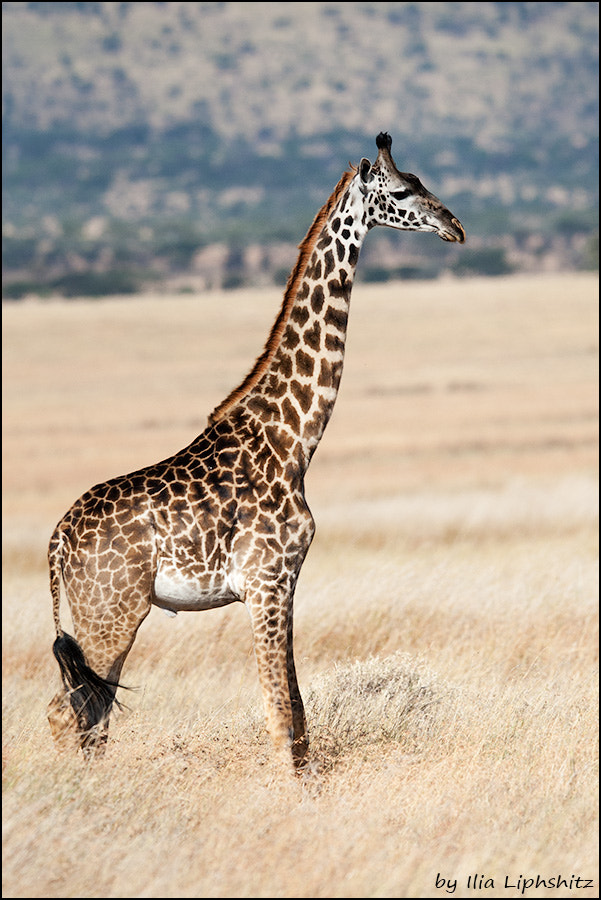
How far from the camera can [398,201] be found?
792cm

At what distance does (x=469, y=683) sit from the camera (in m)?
10.8

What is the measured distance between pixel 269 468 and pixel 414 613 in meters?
6.85

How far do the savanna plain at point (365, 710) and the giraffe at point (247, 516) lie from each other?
1.61 feet

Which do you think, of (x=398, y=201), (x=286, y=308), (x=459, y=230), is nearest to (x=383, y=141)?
(x=398, y=201)

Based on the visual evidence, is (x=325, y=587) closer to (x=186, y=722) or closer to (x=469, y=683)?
(x=469, y=683)

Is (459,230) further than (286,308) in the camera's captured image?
No

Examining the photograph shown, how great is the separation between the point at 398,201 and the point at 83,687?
3412 millimetres

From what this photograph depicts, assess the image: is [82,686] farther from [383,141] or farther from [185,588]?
[383,141]

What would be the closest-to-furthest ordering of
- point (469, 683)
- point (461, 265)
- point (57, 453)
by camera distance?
point (469, 683)
point (57, 453)
point (461, 265)

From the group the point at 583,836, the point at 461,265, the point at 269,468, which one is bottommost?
the point at 583,836

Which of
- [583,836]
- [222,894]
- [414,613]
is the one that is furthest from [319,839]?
[414,613]

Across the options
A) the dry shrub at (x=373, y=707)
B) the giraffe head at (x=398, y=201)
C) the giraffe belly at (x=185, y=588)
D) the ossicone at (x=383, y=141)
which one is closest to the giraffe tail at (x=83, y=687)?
the giraffe belly at (x=185, y=588)

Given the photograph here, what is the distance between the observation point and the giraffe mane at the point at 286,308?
8.05 metres

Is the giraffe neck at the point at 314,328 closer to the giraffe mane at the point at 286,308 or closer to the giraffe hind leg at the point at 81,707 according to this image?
the giraffe mane at the point at 286,308
